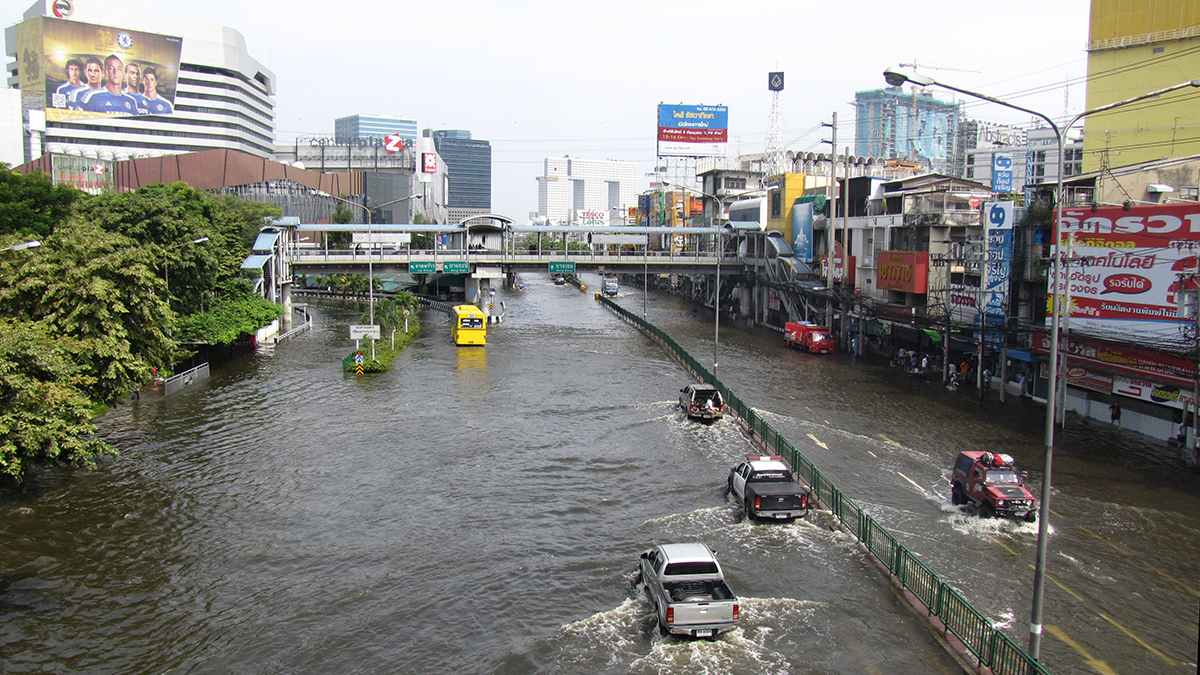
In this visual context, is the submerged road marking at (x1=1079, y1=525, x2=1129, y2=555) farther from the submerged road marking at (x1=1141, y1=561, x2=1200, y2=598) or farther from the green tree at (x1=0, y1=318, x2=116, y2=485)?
the green tree at (x1=0, y1=318, x2=116, y2=485)

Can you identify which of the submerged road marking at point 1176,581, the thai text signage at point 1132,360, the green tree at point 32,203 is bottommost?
the submerged road marking at point 1176,581

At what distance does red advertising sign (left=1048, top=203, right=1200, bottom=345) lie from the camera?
101ft

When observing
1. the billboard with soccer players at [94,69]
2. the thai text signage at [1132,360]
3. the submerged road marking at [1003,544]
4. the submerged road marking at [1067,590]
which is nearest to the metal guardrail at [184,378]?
the submerged road marking at [1003,544]

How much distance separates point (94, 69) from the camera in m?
139

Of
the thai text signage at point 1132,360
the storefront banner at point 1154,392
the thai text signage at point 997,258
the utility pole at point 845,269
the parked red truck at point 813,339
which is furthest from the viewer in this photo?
the utility pole at point 845,269

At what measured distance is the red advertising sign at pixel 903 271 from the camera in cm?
5050

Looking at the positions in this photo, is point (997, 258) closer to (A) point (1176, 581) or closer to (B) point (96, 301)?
(A) point (1176, 581)

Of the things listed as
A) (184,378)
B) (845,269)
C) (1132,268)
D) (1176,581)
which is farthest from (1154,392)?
(184,378)

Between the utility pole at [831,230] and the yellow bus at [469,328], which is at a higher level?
the utility pole at [831,230]

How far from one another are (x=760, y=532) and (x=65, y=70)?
155768 mm

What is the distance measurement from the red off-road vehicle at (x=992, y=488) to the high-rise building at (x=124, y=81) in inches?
5369

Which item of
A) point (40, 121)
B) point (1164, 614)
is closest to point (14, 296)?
point (1164, 614)

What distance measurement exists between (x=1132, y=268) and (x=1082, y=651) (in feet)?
72.4

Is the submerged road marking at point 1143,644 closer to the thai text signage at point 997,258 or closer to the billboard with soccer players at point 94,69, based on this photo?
the thai text signage at point 997,258
